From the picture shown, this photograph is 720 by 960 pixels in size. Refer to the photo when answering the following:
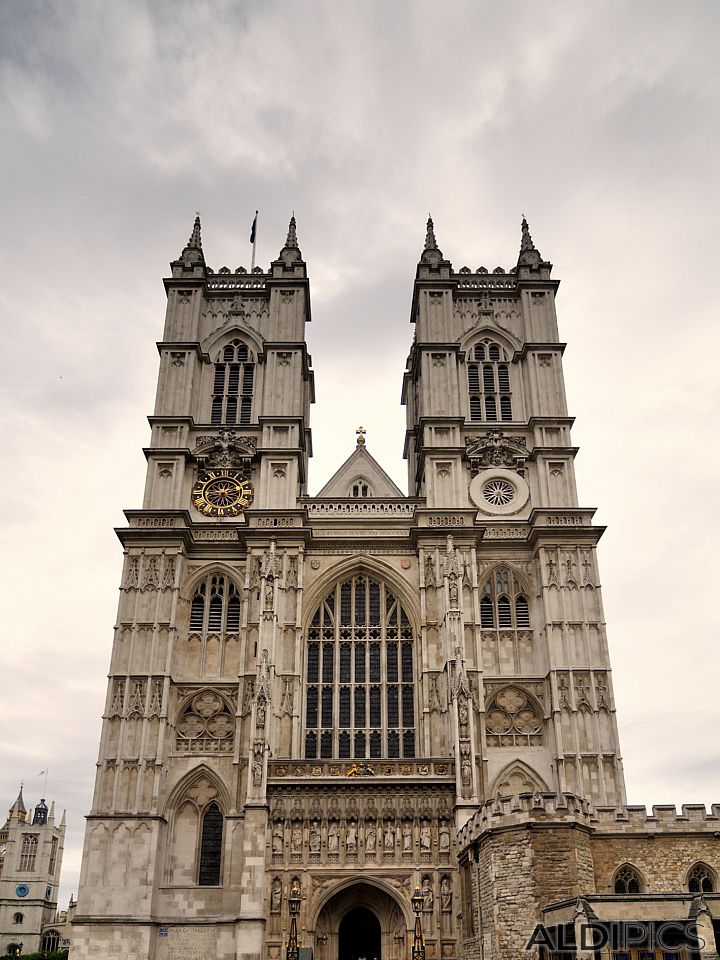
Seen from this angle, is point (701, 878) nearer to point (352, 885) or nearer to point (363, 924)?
point (352, 885)

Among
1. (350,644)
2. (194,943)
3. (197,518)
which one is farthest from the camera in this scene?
(197,518)

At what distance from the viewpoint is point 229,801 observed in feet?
111

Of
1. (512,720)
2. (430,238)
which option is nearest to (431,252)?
(430,238)

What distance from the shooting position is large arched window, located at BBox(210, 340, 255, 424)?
43.3m

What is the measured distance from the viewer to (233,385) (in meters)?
44.2

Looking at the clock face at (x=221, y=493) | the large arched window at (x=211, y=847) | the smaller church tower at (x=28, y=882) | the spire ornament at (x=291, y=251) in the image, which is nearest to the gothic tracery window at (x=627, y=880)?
the large arched window at (x=211, y=847)

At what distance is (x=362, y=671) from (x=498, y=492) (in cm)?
1010

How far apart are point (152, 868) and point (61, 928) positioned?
172ft

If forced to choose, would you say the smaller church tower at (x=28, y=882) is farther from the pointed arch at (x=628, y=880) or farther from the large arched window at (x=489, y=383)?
the pointed arch at (x=628, y=880)

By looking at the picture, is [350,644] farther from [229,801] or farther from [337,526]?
[229,801]

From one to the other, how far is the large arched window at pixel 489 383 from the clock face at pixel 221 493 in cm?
1112

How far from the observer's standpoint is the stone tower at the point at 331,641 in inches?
1211

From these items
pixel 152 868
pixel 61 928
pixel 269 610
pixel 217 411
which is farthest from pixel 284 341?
pixel 61 928

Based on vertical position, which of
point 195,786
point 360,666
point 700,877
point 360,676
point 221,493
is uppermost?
point 221,493
